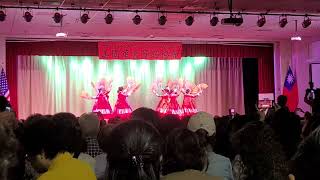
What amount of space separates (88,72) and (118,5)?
19.3 ft

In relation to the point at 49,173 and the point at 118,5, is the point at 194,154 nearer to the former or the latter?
the point at 49,173

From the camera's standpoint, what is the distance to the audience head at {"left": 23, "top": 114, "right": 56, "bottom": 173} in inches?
76.1

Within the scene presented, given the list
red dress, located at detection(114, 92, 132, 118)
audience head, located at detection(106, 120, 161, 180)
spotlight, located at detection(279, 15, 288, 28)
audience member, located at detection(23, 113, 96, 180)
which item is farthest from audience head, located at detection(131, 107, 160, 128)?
red dress, located at detection(114, 92, 132, 118)

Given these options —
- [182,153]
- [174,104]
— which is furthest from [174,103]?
[182,153]

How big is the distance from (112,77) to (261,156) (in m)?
13.9

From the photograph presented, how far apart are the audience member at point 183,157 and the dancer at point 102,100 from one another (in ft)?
38.6

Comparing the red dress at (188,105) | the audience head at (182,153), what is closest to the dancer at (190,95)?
the red dress at (188,105)

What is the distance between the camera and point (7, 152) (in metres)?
1.65

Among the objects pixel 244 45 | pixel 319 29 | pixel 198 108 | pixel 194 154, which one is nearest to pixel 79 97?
pixel 198 108

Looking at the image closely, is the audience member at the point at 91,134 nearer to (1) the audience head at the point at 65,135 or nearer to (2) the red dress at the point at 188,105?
(1) the audience head at the point at 65,135

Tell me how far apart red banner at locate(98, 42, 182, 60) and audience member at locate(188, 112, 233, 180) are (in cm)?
1149

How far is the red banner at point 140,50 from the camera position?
1466 cm

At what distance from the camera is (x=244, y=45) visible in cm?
1603

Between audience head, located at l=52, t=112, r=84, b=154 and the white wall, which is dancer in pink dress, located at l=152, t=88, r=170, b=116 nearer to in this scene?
the white wall
